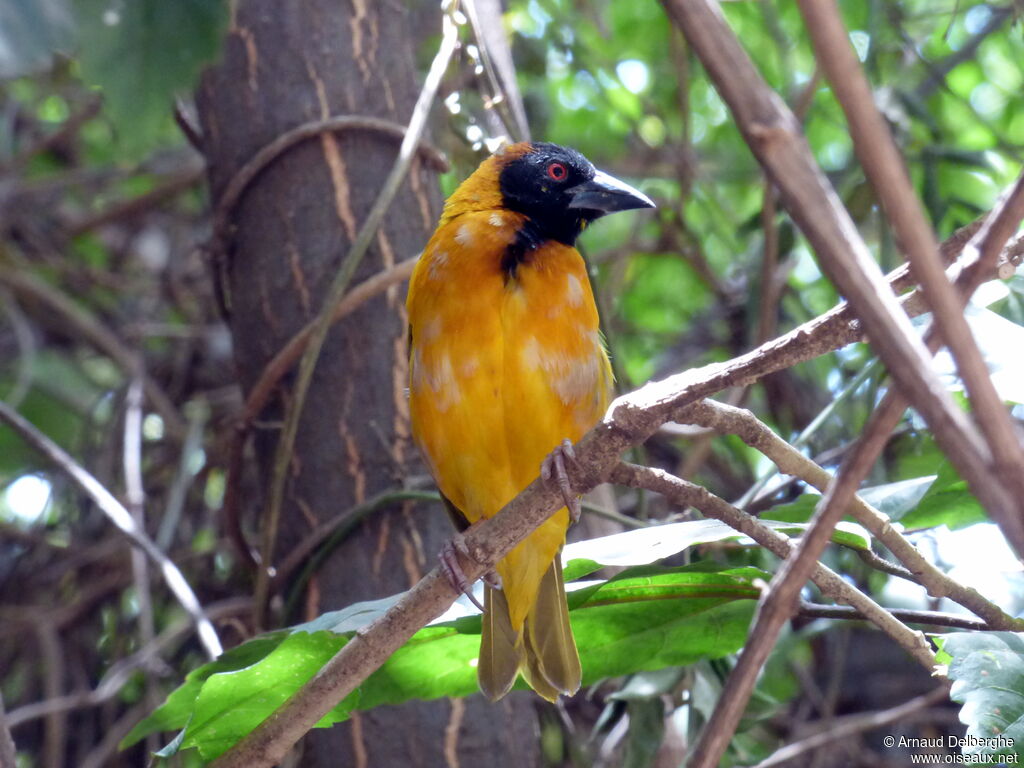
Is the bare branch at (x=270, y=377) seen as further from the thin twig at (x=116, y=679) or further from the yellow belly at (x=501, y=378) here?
the thin twig at (x=116, y=679)

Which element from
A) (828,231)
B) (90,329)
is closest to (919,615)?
(828,231)

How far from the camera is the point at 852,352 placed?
4148 mm

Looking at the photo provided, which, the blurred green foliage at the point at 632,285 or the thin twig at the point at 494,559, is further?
the blurred green foliage at the point at 632,285

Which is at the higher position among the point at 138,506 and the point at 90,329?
the point at 90,329

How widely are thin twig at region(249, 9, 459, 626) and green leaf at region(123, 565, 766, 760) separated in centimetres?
70

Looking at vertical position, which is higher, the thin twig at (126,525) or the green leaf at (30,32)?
the green leaf at (30,32)

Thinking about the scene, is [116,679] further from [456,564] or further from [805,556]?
[805,556]

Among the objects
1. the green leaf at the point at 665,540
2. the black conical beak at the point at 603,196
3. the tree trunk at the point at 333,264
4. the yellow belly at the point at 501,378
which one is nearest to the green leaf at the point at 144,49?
the green leaf at the point at 665,540

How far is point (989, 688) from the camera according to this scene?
1573mm

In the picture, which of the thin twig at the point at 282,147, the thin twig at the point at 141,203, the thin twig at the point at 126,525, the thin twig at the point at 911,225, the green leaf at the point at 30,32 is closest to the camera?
the thin twig at the point at 911,225

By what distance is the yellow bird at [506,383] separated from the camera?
2.61 m

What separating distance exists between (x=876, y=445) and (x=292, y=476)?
7.02ft

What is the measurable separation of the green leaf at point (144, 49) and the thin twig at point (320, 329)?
1.14 metres

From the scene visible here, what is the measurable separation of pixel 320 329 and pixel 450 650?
2.87ft
